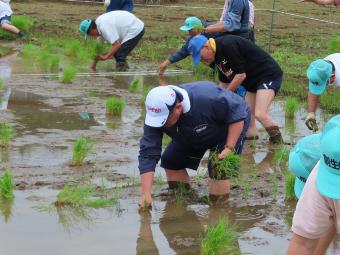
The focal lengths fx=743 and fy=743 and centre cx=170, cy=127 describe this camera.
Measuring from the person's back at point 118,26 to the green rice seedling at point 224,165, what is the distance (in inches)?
222

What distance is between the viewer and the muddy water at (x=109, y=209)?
4.64m

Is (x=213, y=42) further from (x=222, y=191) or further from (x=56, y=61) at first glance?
(x=56, y=61)

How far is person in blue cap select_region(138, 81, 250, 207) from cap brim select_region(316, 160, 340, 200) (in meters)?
1.60

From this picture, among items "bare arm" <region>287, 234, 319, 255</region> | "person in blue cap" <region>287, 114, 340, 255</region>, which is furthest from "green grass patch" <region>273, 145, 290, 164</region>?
"bare arm" <region>287, 234, 319, 255</region>

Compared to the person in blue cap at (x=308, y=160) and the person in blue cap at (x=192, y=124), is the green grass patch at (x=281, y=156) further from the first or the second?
the person in blue cap at (x=308, y=160)

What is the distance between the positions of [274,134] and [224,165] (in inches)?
85.3

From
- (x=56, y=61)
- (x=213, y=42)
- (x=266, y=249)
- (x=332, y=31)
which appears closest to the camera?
(x=266, y=249)

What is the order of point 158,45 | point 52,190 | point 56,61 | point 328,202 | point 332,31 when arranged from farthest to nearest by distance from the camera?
1. point 332,31
2. point 158,45
3. point 56,61
4. point 52,190
5. point 328,202

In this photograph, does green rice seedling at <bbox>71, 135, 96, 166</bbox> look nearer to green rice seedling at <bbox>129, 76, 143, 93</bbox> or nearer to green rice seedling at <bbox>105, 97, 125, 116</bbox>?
green rice seedling at <bbox>105, 97, 125, 116</bbox>

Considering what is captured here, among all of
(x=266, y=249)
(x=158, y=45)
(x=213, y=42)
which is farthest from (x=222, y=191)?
(x=158, y=45)

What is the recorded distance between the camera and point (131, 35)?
11133mm

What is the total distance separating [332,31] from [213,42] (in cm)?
1149

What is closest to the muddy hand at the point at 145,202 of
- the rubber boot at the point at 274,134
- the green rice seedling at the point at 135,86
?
the rubber boot at the point at 274,134

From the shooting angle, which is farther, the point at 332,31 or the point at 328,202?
the point at 332,31
